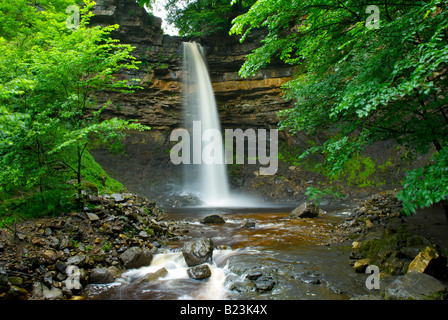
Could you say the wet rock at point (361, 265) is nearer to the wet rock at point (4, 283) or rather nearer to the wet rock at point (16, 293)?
the wet rock at point (16, 293)

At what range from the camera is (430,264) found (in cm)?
389

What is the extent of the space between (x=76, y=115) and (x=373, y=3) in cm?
691

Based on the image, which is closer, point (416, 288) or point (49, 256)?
point (416, 288)

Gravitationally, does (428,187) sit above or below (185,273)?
above

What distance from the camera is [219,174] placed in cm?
2094

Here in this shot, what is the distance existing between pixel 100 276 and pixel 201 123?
1761cm

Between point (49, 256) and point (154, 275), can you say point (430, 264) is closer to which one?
point (154, 275)

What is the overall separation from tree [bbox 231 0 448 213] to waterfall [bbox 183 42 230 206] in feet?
49.4

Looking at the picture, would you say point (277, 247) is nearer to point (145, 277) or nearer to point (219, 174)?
point (145, 277)

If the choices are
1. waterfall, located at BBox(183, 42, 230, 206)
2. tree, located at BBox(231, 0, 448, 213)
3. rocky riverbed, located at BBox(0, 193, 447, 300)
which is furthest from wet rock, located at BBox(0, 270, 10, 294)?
waterfall, located at BBox(183, 42, 230, 206)

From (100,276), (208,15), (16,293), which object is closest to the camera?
(16,293)

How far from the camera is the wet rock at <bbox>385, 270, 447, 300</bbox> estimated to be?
3193 mm

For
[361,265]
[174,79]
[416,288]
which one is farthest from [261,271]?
[174,79]

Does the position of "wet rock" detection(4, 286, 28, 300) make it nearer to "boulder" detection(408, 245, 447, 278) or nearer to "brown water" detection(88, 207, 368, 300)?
"brown water" detection(88, 207, 368, 300)
